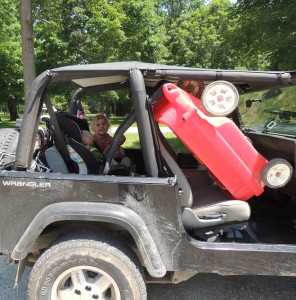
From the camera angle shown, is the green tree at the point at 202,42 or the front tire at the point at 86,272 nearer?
the front tire at the point at 86,272

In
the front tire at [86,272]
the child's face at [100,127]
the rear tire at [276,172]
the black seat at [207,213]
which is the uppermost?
the child's face at [100,127]

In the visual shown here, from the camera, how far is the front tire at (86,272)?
6.67ft

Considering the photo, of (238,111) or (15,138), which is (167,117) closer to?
(15,138)

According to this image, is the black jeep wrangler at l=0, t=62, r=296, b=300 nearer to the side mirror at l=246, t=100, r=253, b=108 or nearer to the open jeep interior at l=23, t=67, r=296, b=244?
the open jeep interior at l=23, t=67, r=296, b=244

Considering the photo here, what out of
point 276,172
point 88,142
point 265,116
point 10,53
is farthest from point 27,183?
point 10,53

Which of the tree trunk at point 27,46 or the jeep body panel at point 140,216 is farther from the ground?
the tree trunk at point 27,46

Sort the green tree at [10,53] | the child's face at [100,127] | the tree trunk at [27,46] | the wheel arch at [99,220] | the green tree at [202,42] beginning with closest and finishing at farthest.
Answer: the wheel arch at [99,220] < the child's face at [100,127] < the tree trunk at [27,46] < the green tree at [10,53] < the green tree at [202,42]

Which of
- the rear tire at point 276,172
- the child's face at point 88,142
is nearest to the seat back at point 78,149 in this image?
the child's face at point 88,142

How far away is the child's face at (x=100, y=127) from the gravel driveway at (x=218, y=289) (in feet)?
5.59

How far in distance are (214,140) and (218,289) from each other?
55.4 inches

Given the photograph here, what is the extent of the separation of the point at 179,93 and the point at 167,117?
18cm

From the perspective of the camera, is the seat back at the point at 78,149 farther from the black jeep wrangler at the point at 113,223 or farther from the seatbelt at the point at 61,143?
the black jeep wrangler at the point at 113,223

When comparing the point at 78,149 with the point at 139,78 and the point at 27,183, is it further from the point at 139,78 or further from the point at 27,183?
the point at 139,78

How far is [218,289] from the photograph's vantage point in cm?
268
